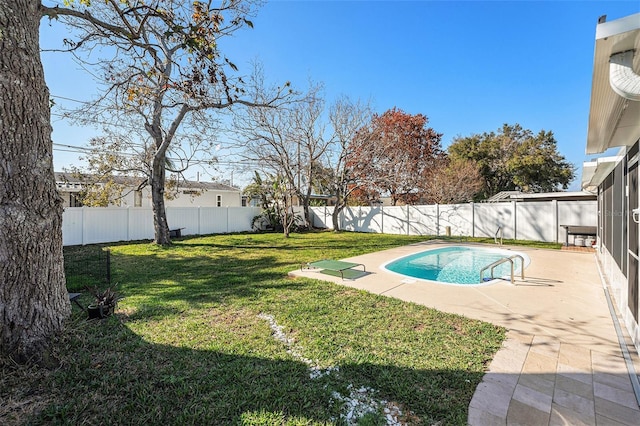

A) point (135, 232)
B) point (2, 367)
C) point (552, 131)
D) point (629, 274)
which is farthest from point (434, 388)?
point (552, 131)

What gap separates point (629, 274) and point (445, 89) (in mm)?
14959

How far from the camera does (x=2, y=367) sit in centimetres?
261

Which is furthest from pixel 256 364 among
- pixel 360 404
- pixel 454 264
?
pixel 454 264

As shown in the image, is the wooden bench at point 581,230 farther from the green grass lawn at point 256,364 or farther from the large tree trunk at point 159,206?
the large tree trunk at point 159,206

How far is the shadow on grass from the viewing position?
2.32 m

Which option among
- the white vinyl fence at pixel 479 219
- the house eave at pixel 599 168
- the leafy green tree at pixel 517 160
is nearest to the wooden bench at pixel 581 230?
the white vinyl fence at pixel 479 219

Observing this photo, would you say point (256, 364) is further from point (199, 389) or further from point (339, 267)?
point (339, 267)

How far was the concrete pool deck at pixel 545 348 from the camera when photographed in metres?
2.40

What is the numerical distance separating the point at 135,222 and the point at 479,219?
63.3 ft

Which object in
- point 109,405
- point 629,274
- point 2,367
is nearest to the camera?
point 109,405

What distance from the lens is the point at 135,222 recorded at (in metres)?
15.2

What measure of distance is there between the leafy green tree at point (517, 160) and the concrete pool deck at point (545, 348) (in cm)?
2240

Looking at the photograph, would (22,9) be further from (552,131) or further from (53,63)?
(552,131)

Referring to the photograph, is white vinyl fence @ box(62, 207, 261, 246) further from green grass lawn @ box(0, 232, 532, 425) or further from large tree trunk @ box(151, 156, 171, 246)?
green grass lawn @ box(0, 232, 532, 425)
